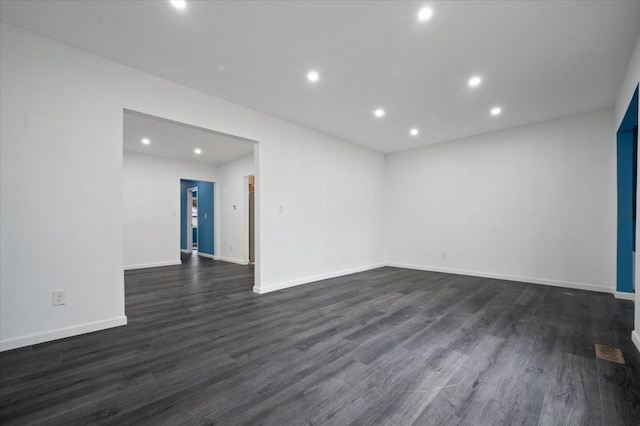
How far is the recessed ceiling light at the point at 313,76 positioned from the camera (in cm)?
296

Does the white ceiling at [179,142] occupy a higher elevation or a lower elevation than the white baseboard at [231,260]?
higher

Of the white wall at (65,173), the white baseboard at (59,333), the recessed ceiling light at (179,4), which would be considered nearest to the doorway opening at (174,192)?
the white wall at (65,173)

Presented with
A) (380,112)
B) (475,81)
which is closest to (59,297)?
(380,112)

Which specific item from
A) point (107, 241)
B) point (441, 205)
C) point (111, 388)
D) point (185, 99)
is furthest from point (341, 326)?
point (441, 205)

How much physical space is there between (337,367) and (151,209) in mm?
6429

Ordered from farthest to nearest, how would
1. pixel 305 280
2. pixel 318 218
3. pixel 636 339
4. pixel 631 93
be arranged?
pixel 318 218
pixel 305 280
pixel 631 93
pixel 636 339

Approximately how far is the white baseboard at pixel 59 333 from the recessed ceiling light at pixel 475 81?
4576mm

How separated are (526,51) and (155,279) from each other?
6.25 m

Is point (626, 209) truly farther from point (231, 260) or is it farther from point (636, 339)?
point (231, 260)

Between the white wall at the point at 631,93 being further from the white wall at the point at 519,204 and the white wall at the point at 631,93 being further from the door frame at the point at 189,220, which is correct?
the door frame at the point at 189,220

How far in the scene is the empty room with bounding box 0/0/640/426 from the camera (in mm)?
1705

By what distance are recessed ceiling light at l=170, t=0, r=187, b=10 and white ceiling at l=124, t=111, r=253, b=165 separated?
1874 millimetres

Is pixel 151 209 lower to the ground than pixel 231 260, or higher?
higher

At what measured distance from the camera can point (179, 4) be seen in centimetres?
201
